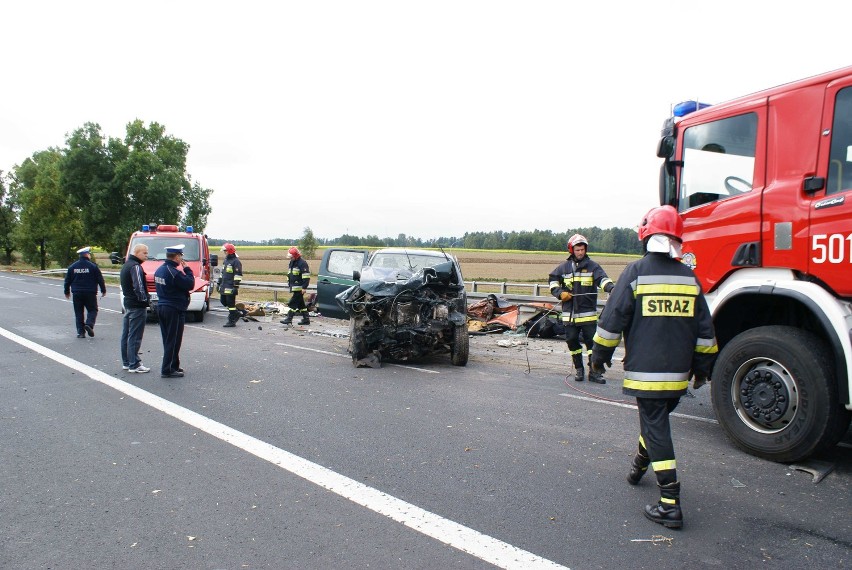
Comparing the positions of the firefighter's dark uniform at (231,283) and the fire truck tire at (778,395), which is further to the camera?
the firefighter's dark uniform at (231,283)

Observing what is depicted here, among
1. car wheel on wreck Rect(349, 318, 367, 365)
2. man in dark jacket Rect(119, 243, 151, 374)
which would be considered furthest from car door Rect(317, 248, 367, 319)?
man in dark jacket Rect(119, 243, 151, 374)

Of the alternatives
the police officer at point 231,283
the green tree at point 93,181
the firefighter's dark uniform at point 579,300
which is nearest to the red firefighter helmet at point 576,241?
the firefighter's dark uniform at point 579,300

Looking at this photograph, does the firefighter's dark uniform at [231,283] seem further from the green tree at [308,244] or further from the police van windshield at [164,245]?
the green tree at [308,244]

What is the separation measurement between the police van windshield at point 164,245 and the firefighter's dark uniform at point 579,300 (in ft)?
32.5

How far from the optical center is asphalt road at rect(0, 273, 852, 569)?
10.1 feet

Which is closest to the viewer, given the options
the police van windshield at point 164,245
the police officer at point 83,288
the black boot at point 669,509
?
the black boot at point 669,509

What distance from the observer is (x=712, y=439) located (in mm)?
5055

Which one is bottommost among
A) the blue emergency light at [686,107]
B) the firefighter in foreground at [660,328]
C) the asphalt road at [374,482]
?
the asphalt road at [374,482]

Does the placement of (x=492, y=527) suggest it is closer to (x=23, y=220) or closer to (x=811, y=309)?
(x=811, y=309)

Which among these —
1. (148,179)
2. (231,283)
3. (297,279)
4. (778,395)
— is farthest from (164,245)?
(148,179)

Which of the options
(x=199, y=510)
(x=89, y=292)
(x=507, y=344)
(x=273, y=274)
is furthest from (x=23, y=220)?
(x=199, y=510)

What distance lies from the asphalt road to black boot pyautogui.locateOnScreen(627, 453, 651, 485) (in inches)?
3.1

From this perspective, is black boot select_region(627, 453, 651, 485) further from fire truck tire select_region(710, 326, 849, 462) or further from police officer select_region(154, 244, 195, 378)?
police officer select_region(154, 244, 195, 378)

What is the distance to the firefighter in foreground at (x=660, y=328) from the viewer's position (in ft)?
11.7
